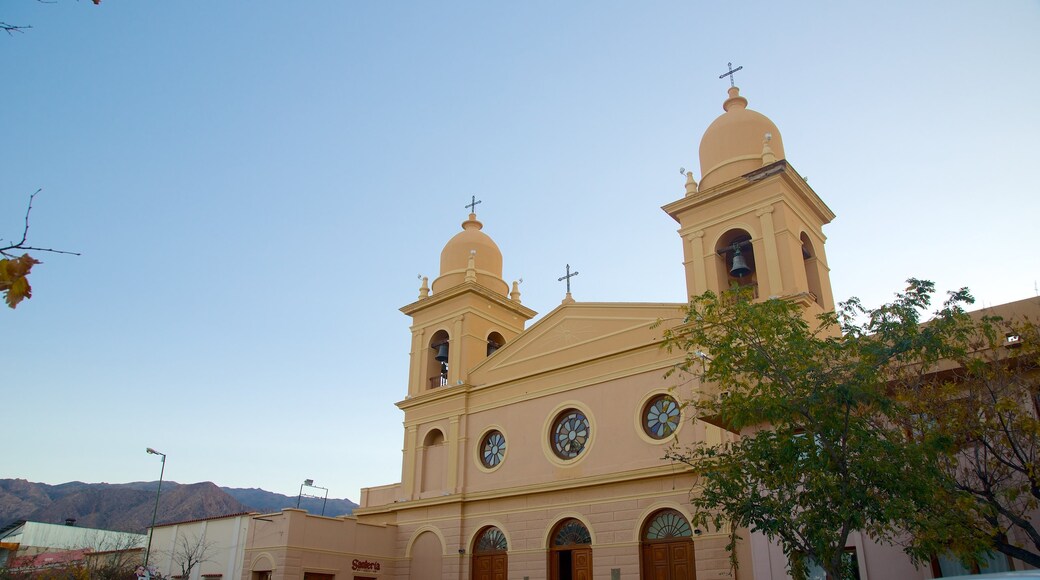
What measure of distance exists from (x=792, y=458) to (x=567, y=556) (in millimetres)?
11506

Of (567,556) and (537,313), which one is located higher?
(537,313)

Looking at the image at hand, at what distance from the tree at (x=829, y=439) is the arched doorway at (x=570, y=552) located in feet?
29.6

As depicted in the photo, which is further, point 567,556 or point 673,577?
point 567,556

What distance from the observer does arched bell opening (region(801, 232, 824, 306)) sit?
21.1 meters

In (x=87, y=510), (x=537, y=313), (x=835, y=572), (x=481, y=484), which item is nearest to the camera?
(x=835, y=572)

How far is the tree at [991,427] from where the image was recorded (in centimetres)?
1018

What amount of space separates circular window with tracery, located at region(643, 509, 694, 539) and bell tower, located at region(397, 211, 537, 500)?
6807mm

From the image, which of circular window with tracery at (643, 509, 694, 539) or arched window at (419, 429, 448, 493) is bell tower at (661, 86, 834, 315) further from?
arched window at (419, 429, 448, 493)

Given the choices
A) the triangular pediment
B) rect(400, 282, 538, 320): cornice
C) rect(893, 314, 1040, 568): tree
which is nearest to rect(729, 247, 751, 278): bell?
the triangular pediment

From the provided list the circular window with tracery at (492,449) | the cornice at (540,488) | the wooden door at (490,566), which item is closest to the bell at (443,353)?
the circular window with tracery at (492,449)

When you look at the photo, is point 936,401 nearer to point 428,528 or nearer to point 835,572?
point 835,572

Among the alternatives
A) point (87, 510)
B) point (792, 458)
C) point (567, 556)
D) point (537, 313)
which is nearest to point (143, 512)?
point (87, 510)

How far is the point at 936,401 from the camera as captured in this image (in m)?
11.3

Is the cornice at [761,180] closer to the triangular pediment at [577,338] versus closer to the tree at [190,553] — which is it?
the triangular pediment at [577,338]
